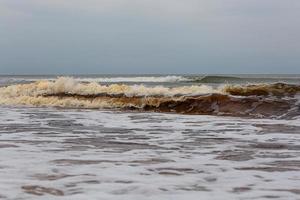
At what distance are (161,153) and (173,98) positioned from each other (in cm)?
908

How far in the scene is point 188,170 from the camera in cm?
550

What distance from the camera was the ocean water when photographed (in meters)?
4.62

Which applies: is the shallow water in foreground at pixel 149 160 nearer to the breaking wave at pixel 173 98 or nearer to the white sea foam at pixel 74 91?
the breaking wave at pixel 173 98

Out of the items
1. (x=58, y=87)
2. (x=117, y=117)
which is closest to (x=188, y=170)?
(x=117, y=117)

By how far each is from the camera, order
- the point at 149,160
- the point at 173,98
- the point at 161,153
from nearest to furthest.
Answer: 1. the point at 149,160
2. the point at 161,153
3. the point at 173,98

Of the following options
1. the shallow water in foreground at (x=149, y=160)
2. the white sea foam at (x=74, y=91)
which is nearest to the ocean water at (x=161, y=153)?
the shallow water in foreground at (x=149, y=160)

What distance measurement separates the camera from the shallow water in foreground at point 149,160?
4570mm

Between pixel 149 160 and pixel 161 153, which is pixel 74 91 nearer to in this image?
pixel 161 153

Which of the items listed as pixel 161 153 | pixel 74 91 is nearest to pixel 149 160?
pixel 161 153

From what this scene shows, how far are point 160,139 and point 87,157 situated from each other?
84.3 inches

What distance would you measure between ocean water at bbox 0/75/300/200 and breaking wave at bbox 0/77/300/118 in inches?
2.4

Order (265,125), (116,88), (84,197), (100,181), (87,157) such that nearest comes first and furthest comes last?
(84,197)
(100,181)
(87,157)
(265,125)
(116,88)

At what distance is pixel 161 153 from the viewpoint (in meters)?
6.68

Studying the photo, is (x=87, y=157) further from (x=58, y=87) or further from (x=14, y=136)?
(x=58, y=87)
